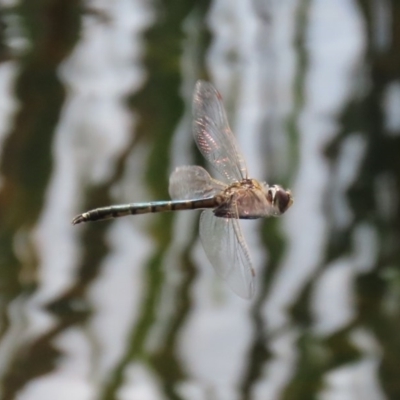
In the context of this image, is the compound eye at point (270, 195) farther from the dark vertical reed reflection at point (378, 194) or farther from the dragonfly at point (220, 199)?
the dark vertical reed reflection at point (378, 194)

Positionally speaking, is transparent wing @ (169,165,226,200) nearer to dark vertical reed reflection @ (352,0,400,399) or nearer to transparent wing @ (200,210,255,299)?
transparent wing @ (200,210,255,299)

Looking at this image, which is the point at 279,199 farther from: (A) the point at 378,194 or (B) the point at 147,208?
(A) the point at 378,194

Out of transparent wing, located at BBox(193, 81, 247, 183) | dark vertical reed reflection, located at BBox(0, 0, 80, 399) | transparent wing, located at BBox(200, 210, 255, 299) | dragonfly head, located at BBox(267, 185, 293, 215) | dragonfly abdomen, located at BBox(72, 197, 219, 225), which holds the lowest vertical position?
transparent wing, located at BBox(200, 210, 255, 299)

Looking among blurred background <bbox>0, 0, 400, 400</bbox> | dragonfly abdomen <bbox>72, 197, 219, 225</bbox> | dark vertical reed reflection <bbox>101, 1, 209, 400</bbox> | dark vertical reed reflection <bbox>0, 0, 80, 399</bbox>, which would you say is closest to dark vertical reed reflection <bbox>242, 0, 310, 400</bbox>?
blurred background <bbox>0, 0, 400, 400</bbox>

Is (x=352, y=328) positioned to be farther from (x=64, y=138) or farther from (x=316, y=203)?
(x=64, y=138)

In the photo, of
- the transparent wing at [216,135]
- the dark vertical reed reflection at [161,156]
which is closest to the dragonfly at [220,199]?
the transparent wing at [216,135]

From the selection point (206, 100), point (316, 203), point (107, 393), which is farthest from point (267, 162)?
point (206, 100)

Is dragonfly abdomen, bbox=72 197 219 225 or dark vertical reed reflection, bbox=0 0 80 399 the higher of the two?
dark vertical reed reflection, bbox=0 0 80 399
